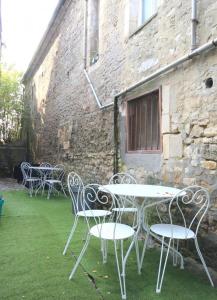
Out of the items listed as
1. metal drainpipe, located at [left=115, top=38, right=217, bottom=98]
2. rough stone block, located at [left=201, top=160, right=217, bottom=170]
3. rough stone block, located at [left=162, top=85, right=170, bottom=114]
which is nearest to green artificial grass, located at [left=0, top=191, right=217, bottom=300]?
rough stone block, located at [left=201, top=160, right=217, bottom=170]

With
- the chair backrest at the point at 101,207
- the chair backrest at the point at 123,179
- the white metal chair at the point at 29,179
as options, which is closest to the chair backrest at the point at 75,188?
the chair backrest at the point at 101,207

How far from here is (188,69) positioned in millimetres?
3514

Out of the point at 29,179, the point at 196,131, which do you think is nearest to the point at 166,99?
the point at 196,131

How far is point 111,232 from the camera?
272 cm

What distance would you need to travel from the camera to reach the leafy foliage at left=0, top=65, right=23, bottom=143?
43.6ft

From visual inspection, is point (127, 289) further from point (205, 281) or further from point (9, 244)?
point (9, 244)

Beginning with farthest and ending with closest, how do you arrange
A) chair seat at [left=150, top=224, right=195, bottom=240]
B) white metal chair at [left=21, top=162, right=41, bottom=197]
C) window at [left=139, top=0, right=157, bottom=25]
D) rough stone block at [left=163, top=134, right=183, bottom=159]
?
white metal chair at [left=21, top=162, right=41, bottom=197] → window at [left=139, top=0, right=157, bottom=25] → rough stone block at [left=163, top=134, right=183, bottom=159] → chair seat at [left=150, top=224, right=195, bottom=240]

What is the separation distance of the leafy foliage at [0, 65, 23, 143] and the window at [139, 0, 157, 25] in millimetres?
9477

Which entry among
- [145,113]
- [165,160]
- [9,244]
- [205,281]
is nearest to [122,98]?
[145,113]

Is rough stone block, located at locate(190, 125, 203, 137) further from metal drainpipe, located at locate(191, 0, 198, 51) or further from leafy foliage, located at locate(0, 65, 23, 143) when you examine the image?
leafy foliage, located at locate(0, 65, 23, 143)

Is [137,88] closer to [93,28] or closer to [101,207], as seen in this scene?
[101,207]

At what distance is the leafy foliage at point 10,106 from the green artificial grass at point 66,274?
993 cm

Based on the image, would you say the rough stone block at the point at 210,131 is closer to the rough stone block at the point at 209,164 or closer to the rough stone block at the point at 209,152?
the rough stone block at the point at 209,152

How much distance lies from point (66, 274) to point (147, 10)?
395cm
